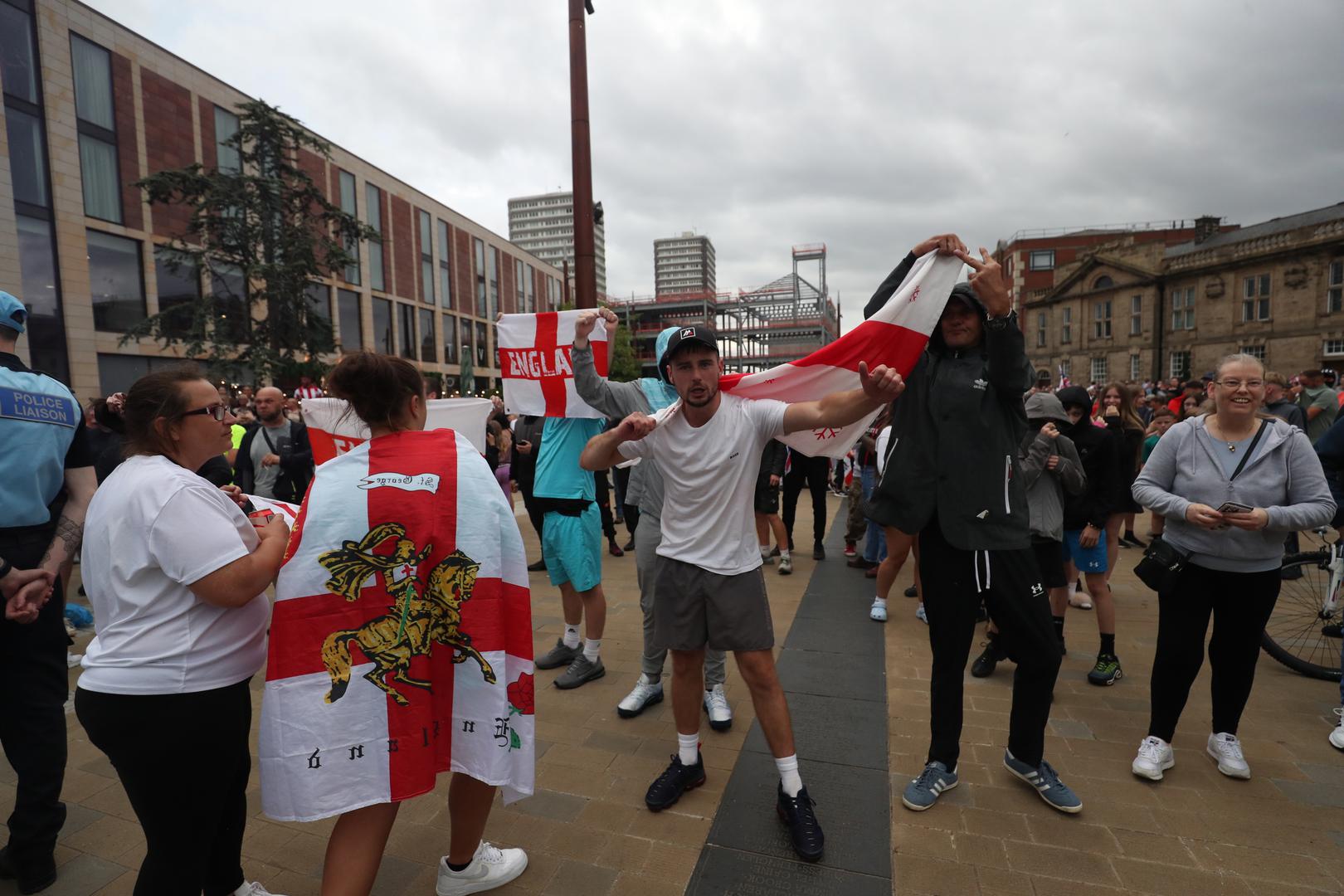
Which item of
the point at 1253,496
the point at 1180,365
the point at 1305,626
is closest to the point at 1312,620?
the point at 1305,626

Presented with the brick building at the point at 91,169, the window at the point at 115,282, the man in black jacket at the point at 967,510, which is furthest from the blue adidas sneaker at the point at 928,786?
the window at the point at 115,282

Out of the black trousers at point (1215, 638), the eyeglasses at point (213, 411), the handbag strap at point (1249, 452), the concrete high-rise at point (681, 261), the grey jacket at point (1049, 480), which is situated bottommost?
the black trousers at point (1215, 638)

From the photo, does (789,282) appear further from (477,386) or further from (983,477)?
(983,477)

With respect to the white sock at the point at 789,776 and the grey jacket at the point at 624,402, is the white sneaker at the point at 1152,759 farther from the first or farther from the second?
the grey jacket at the point at 624,402

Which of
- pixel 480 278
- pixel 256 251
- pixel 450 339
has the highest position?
pixel 480 278

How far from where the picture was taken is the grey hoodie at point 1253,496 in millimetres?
2877

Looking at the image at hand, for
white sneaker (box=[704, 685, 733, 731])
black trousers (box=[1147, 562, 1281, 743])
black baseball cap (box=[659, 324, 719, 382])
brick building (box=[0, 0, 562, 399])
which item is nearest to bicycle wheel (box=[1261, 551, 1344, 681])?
black trousers (box=[1147, 562, 1281, 743])

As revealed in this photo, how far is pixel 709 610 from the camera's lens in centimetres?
270

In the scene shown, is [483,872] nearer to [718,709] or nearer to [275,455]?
[718,709]

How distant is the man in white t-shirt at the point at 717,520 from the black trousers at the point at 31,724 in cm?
206

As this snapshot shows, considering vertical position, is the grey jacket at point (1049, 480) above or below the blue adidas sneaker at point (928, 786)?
above

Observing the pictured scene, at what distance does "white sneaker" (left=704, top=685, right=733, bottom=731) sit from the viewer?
3547mm

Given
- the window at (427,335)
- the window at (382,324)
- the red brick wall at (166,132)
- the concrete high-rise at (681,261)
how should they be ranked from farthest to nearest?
the concrete high-rise at (681,261)
the window at (427,335)
the window at (382,324)
the red brick wall at (166,132)

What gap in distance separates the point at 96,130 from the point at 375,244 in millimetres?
14920
